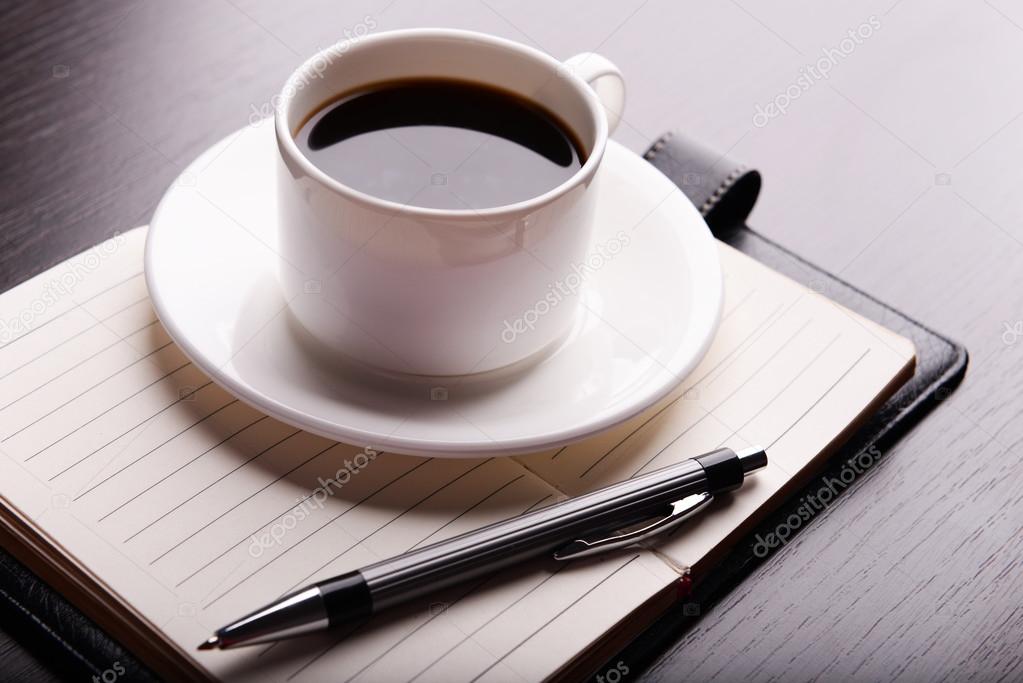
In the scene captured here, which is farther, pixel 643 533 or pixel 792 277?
pixel 792 277

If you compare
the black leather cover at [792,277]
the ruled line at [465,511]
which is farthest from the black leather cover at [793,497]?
the ruled line at [465,511]

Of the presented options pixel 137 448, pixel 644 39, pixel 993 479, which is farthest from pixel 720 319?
pixel 644 39

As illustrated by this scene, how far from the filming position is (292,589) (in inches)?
21.8

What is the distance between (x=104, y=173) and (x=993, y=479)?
674 millimetres

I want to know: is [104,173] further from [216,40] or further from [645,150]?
[645,150]

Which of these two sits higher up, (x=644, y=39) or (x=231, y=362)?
(x=644, y=39)

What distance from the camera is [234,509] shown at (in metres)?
0.58

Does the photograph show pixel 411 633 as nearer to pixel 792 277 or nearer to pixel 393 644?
pixel 393 644
